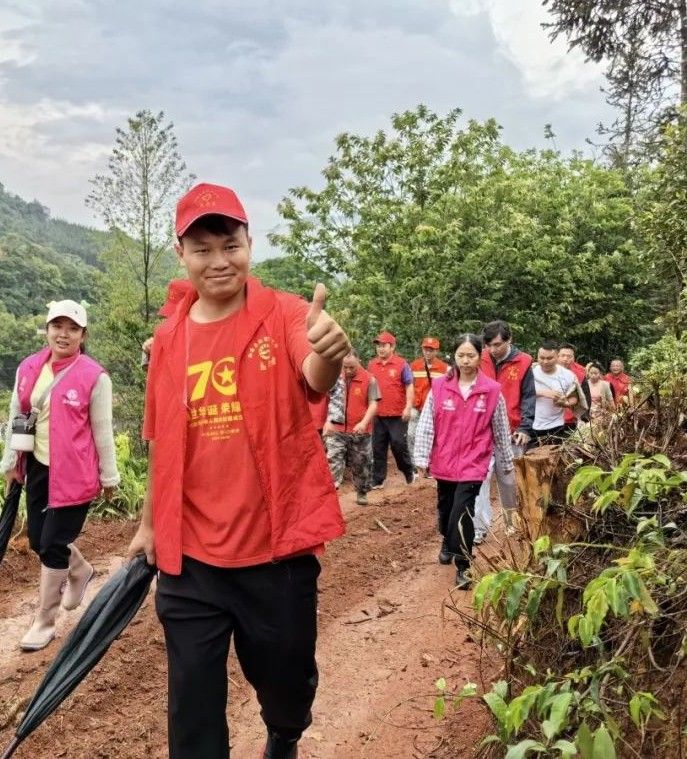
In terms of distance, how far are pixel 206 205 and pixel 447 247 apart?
11789 millimetres

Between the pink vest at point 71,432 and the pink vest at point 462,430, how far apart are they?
258cm

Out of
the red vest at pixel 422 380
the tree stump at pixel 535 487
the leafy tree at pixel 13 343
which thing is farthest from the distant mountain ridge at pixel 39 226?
the tree stump at pixel 535 487

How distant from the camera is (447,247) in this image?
44.8 ft

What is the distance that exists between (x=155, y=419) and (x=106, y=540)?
16.6ft

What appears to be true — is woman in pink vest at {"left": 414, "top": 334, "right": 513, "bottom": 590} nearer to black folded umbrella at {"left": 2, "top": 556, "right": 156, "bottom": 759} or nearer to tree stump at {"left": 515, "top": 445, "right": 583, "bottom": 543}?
tree stump at {"left": 515, "top": 445, "right": 583, "bottom": 543}

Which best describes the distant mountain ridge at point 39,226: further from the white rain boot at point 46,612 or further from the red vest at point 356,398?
the white rain boot at point 46,612

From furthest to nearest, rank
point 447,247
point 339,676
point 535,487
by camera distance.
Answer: point 447,247 → point 339,676 → point 535,487

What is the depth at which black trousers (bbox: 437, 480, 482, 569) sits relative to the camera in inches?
210

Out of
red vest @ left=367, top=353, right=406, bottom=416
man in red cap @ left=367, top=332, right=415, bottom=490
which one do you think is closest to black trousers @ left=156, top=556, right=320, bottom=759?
man in red cap @ left=367, top=332, right=415, bottom=490

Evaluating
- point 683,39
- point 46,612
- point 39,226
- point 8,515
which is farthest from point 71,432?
point 39,226

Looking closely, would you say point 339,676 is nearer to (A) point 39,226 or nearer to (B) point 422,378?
(B) point 422,378

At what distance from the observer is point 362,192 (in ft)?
50.4

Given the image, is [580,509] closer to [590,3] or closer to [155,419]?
[155,419]

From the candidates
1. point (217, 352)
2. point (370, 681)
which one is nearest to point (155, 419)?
point (217, 352)
